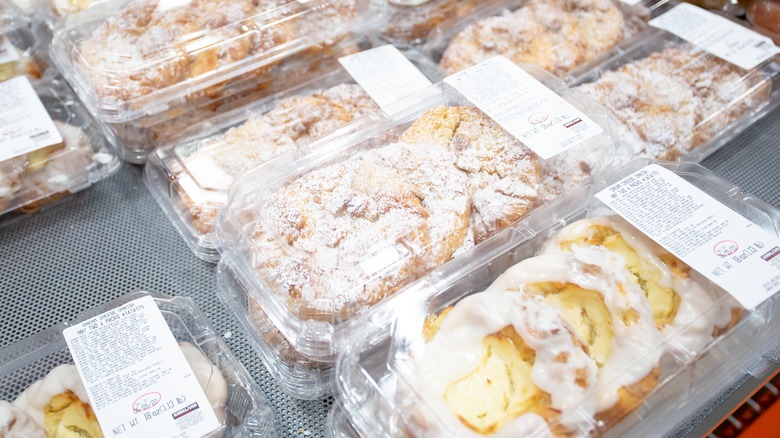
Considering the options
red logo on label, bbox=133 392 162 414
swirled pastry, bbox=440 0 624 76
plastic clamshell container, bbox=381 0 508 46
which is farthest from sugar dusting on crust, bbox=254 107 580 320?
plastic clamshell container, bbox=381 0 508 46

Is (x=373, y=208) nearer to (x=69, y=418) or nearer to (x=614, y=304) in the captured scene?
(x=614, y=304)

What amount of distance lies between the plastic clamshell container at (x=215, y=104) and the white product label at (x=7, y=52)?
470 mm

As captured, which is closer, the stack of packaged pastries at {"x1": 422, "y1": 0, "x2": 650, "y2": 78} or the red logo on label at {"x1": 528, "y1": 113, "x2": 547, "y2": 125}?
the red logo on label at {"x1": 528, "y1": 113, "x2": 547, "y2": 125}

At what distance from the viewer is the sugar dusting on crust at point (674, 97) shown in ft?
6.54

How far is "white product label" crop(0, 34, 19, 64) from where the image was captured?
7.49 ft

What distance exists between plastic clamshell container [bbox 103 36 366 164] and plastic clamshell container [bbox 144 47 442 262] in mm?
65

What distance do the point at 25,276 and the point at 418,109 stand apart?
46.7 inches

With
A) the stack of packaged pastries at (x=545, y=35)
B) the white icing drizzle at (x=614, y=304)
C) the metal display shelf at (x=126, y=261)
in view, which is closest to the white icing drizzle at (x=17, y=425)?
the metal display shelf at (x=126, y=261)

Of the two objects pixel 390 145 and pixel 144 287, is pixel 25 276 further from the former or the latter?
pixel 390 145

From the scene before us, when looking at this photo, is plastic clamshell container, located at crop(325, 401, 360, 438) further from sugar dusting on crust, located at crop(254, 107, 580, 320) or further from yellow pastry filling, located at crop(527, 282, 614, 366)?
yellow pastry filling, located at crop(527, 282, 614, 366)

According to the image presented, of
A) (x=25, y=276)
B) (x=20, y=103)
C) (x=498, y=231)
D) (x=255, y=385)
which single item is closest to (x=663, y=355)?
(x=498, y=231)

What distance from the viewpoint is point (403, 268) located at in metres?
1.53

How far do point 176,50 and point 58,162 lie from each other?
499 mm

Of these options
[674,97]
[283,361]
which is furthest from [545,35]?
[283,361]
